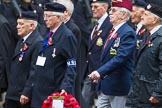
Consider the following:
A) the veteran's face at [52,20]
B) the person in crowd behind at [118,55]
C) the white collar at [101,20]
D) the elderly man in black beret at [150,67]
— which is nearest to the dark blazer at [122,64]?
the person in crowd behind at [118,55]

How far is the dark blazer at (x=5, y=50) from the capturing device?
467 inches

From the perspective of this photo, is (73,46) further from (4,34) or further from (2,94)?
(2,94)

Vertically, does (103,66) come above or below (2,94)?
above

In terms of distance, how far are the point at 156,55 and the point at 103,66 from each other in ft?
2.75

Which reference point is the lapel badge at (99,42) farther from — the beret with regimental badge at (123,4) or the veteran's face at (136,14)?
the beret with regimental badge at (123,4)

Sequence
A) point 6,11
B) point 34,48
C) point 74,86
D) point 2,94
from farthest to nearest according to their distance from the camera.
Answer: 1. point 6,11
2. point 2,94
3. point 34,48
4. point 74,86

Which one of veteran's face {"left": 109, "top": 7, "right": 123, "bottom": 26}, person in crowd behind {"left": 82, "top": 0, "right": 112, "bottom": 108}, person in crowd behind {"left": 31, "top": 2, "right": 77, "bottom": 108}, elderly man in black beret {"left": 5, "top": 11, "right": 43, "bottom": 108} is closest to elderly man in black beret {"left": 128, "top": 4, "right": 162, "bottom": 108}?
veteran's face {"left": 109, "top": 7, "right": 123, "bottom": 26}

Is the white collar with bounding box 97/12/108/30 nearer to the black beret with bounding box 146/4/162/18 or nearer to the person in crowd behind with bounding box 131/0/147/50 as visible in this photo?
the person in crowd behind with bounding box 131/0/147/50

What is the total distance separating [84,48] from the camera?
1423 centimetres

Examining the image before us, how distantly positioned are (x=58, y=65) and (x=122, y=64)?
2.97ft

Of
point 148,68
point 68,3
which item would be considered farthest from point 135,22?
point 148,68

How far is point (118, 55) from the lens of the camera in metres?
9.97

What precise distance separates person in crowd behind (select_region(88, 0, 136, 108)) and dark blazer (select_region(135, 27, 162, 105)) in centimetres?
55

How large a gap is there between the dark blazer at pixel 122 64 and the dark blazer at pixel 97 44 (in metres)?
1.48
